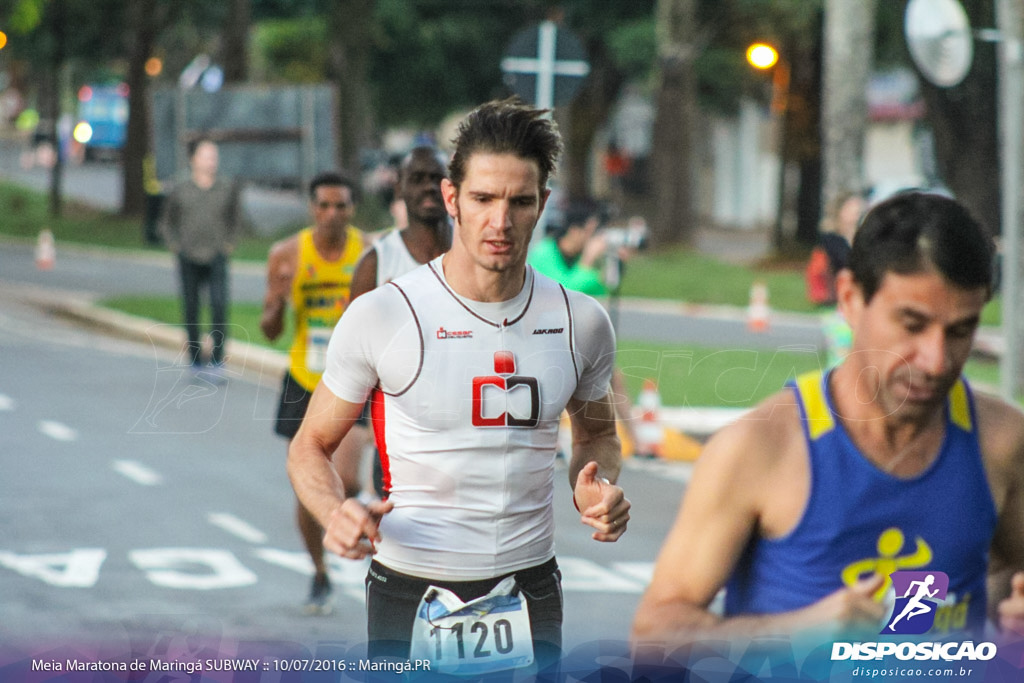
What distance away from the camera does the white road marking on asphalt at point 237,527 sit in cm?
901

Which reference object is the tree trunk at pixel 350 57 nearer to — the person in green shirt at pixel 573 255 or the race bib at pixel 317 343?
the person in green shirt at pixel 573 255

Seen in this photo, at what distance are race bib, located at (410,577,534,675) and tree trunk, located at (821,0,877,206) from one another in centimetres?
1402

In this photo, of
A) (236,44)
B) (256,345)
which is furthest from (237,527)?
(236,44)

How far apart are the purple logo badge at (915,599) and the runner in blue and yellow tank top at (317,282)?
451cm

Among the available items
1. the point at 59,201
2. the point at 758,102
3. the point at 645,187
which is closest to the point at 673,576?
the point at 59,201

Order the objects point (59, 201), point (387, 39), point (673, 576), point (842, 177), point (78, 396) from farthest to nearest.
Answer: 1. point (387, 39)
2. point (59, 201)
3. point (842, 177)
4. point (78, 396)
5. point (673, 576)

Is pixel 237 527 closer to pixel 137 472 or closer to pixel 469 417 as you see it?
pixel 137 472

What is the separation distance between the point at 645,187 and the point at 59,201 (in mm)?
27189

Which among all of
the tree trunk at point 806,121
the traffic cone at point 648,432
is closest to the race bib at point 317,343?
the traffic cone at point 648,432

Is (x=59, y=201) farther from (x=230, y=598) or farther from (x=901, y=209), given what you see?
(x=901, y=209)

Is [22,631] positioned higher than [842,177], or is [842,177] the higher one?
[842,177]

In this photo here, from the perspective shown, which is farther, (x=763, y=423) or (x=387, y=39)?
(x=387, y=39)

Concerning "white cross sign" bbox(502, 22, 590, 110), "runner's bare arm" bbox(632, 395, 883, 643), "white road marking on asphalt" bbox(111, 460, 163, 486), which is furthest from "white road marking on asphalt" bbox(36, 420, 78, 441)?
"runner's bare arm" bbox(632, 395, 883, 643)

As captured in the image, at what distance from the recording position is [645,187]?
62125mm
